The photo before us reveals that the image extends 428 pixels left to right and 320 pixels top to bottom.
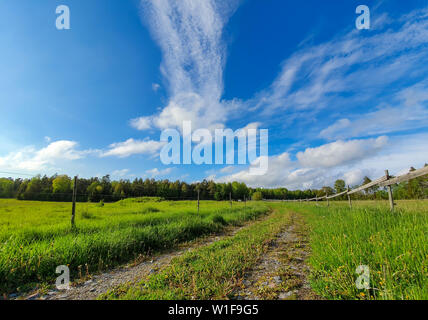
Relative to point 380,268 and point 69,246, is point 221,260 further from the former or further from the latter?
point 69,246

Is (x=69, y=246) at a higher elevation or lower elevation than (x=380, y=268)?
lower

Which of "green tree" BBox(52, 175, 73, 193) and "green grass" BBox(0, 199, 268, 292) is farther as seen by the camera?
"green tree" BBox(52, 175, 73, 193)

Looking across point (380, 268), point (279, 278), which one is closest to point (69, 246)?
point (279, 278)

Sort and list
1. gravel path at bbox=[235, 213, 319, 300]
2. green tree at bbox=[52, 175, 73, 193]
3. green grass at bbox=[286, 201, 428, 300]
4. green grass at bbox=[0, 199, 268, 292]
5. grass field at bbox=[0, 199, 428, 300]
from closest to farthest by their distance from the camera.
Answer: green grass at bbox=[286, 201, 428, 300], grass field at bbox=[0, 199, 428, 300], gravel path at bbox=[235, 213, 319, 300], green grass at bbox=[0, 199, 268, 292], green tree at bbox=[52, 175, 73, 193]

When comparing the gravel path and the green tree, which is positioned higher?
the green tree

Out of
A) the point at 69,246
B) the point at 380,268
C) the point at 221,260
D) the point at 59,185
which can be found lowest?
the point at 221,260

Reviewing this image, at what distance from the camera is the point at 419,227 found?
3465 mm

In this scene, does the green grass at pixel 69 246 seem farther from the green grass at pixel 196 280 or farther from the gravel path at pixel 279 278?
the gravel path at pixel 279 278

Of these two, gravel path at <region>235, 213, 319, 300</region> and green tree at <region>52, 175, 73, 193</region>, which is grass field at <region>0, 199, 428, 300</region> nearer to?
gravel path at <region>235, 213, 319, 300</region>

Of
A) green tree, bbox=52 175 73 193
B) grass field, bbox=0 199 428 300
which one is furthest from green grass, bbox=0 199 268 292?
green tree, bbox=52 175 73 193

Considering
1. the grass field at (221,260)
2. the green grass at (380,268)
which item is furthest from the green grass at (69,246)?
the green grass at (380,268)

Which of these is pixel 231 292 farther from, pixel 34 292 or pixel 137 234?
pixel 137 234
